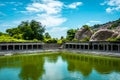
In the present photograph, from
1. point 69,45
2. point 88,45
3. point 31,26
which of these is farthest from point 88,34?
point 31,26

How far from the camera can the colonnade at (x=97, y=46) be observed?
4749 centimetres

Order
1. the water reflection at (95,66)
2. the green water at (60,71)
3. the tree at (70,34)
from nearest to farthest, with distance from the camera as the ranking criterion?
the green water at (60,71)
the water reflection at (95,66)
the tree at (70,34)

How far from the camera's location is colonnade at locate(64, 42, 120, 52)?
47.5 m

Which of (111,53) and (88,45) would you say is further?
(88,45)

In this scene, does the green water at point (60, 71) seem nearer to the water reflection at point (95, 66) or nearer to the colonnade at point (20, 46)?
the water reflection at point (95, 66)

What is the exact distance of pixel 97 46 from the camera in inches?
2092

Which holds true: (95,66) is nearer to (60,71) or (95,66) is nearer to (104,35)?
(60,71)

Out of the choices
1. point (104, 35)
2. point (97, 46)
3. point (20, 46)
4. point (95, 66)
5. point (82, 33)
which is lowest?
point (95, 66)

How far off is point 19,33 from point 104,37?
122 feet

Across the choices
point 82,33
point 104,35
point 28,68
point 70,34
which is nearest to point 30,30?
point 70,34

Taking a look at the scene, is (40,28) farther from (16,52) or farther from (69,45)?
(16,52)

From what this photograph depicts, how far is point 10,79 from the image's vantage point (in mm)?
23438

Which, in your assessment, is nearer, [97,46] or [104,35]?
[97,46]

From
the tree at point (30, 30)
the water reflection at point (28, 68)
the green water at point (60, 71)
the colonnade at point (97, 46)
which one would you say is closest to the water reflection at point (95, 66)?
the green water at point (60, 71)
